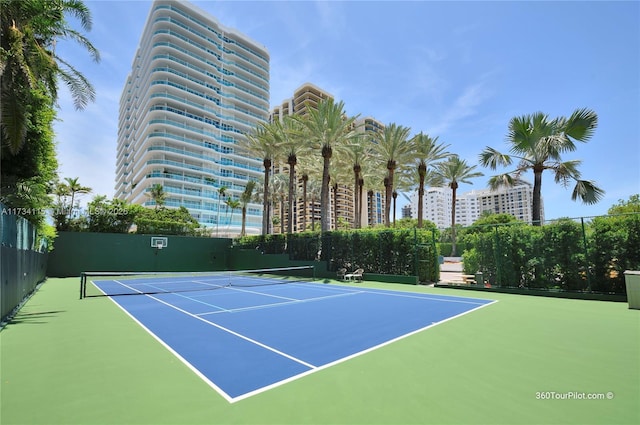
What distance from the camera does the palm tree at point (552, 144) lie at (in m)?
15.4

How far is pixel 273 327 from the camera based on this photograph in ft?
23.8

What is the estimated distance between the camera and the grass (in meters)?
3.28

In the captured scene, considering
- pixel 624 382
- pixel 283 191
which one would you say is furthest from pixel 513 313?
pixel 283 191

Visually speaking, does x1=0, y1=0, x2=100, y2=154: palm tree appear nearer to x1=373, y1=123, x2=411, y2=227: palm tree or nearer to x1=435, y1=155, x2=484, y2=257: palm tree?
x1=373, y1=123, x2=411, y2=227: palm tree

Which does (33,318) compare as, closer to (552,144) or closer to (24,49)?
(24,49)

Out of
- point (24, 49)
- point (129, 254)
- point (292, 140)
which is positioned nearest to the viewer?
point (24, 49)

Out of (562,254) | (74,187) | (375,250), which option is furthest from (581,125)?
(74,187)

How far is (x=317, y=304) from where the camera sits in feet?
35.0

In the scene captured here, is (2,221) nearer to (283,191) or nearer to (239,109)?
(283,191)

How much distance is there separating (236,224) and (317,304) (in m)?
73.1

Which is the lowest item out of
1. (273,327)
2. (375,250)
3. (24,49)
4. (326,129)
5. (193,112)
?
(273,327)

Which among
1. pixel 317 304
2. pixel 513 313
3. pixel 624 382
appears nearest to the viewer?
pixel 624 382

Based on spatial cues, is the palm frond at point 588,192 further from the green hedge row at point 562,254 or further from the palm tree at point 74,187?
the palm tree at point 74,187

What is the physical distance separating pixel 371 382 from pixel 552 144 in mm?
16586
